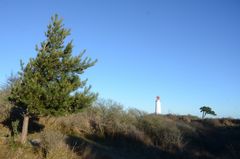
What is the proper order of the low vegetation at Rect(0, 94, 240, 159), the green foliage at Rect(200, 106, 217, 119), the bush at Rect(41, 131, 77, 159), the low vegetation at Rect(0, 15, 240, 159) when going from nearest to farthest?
the bush at Rect(41, 131, 77, 159) < the low vegetation at Rect(0, 15, 240, 159) < the low vegetation at Rect(0, 94, 240, 159) < the green foliage at Rect(200, 106, 217, 119)

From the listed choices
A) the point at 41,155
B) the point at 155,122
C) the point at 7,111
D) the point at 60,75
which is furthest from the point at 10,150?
the point at 155,122

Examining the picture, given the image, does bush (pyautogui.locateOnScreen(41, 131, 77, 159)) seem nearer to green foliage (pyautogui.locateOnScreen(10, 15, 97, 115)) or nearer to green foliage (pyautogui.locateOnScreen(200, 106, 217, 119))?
green foliage (pyautogui.locateOnScreen(10, 15, 97, 115))

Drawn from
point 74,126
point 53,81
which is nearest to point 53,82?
point 53,81

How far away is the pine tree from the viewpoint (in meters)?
16.6

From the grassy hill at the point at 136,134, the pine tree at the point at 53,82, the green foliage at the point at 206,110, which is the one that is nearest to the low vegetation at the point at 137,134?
the grassy hill at the point at 136,134

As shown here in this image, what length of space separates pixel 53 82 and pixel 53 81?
26 cm

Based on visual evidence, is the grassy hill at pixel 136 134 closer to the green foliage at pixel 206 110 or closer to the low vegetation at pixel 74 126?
the low vegetation at pixel 74 126

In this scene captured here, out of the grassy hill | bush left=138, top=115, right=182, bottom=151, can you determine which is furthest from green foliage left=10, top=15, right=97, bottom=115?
bush left=138, top=115, right=182, bottom=151

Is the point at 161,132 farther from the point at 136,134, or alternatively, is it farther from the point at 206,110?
the point at 206,110

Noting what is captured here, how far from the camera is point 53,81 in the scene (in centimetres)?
1775

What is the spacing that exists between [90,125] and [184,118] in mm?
18742

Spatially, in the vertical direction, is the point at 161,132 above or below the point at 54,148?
above

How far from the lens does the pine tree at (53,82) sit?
16578 mm

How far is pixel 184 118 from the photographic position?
46.4m
